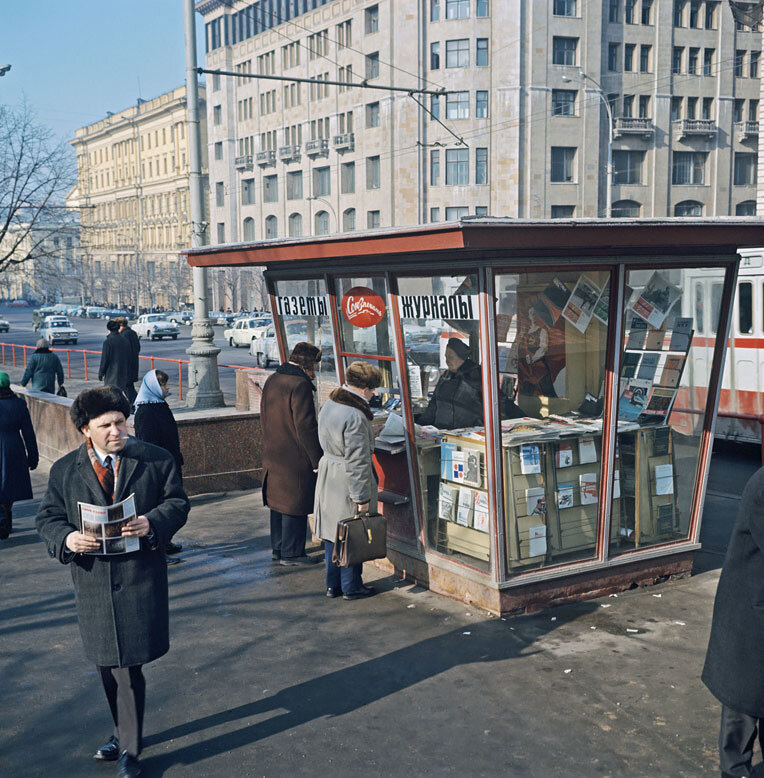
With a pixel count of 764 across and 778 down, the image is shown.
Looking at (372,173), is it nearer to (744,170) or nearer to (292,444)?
(744,170)

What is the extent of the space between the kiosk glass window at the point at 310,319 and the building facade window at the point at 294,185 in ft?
233

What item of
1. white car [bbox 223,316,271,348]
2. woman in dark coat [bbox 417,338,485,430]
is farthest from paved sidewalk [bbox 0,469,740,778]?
white car [bbox 223,316,271,348]

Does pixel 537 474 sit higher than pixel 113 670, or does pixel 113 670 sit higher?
pixel 537 474

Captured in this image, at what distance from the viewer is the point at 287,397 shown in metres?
7.66

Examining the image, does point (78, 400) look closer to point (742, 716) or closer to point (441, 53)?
point (742, 716)

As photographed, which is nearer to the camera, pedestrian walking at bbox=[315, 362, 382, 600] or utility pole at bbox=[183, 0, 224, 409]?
pedestrian walking at bbox=[315, 362, 382, 600]

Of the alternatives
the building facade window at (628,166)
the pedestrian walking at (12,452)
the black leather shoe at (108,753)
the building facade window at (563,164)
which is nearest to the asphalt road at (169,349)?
the pedestrian walking at (12,452)

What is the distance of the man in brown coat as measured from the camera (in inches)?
301

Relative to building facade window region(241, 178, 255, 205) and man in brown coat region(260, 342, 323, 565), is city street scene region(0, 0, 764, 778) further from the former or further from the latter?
building facade window region(241, 178, 255, 205)

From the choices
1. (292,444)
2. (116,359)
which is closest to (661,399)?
(292,444)

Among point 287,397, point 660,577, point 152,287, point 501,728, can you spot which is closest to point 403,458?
point 287,397

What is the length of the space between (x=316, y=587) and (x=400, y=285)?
2405 millimetres

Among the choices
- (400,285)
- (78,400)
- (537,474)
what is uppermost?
(400,285)

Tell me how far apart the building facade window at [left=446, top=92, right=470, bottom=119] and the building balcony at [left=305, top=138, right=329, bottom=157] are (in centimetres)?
1405
